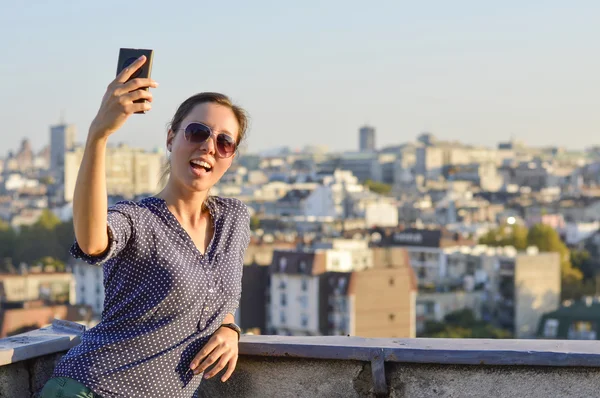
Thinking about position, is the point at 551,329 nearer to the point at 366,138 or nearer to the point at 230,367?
the point at 230,367

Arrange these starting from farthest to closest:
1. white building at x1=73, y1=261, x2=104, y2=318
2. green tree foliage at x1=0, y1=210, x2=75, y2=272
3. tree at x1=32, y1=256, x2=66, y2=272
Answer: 1. green tree foliage at x1=0, y1=210, x2=75, y2=272
2. tree at x1=32, y1=256, x2=66, y2=272
3. white building at x1=73, y1=261, x2=104, y2=318

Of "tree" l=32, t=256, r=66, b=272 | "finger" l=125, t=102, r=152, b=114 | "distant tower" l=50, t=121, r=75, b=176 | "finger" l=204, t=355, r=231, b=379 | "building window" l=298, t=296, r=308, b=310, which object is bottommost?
"tree" l=32, t=256, r=66, b=272

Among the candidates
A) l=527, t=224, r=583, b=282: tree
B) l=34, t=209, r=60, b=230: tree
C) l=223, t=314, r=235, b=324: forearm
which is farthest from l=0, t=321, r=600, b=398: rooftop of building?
l=34, t=209, r=60, b=230: tree

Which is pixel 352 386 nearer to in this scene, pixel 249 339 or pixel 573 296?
pixel 249 339

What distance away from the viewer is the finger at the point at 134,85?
8.58 ft

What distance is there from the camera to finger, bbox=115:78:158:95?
8.58 ft

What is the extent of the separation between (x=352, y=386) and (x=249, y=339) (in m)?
0.25

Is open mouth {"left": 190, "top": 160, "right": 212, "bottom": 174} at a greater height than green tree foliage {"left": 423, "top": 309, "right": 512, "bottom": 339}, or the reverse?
open mouth {"left": 190, "top": 160, "right": 212, "bottom": 174}

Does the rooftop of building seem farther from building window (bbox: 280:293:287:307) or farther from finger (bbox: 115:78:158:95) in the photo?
building window (bbox: 280:293:287:307)

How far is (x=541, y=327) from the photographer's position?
36781 millimetres

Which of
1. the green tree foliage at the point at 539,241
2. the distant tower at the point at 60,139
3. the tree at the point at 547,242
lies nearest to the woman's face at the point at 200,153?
the green tree foliage at the point at 539,241

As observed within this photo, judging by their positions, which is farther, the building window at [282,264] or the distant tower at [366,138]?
the distant tower at [366,138]

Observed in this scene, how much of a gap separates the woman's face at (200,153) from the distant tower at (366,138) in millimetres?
160986

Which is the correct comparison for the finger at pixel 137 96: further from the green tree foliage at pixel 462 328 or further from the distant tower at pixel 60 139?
the distant tower at pixel 60 139
